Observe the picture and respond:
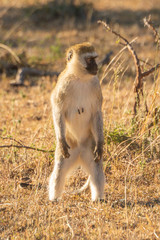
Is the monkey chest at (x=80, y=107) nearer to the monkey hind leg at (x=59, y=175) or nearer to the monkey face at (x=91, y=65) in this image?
the monkey face at (x=91, y=65)

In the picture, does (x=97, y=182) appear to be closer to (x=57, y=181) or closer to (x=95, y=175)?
(x=95, y=175)

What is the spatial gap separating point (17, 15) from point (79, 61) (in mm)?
8171

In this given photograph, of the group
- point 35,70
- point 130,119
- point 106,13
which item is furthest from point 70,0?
point 130,119

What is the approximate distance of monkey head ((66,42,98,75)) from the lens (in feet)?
13.1

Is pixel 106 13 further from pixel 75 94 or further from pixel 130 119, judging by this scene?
pixel 75 94

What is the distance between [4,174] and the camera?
472 cm

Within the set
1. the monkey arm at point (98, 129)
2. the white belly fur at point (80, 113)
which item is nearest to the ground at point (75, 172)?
the monkey arm at point (98, 129)

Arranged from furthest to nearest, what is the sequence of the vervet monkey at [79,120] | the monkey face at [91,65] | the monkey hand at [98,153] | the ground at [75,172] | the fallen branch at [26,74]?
the fallen branch at [26,74], the monkey hand at [98,153], the vervet monkey at [79,120], the monkey face at [91,65], the ground at [75,172]

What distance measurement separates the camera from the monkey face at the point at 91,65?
3.98 m

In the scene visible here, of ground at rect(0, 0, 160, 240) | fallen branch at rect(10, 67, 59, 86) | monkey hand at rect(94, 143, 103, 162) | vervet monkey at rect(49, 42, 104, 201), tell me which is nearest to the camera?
ground at rect(0, 0, 160, 240)

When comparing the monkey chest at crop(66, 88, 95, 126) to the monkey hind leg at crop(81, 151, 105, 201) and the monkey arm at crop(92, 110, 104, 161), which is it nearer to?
the monkey arm at crop(92, 110, 104, 161)

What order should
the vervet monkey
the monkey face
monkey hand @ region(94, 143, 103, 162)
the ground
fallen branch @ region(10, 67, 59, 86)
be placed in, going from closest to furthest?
the ground < the monkey face < the vervet monkey < monkey hand @ region(94, 143, 103, 162) < fallen branch @ region(10, 67, 59, 86)

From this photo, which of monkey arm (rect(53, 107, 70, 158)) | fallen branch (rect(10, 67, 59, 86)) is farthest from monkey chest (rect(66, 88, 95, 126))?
fallen branch (rect(10, 67, 59, 86))

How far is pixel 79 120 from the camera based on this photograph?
421cm
